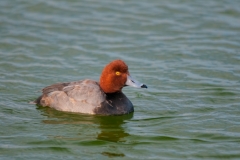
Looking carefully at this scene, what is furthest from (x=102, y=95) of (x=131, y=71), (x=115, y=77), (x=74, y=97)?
(x=131, y=71)

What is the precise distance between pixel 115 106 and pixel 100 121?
20.1 inches

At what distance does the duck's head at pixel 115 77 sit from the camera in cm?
1115

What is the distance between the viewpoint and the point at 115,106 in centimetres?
1125

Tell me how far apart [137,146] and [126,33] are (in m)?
7.32

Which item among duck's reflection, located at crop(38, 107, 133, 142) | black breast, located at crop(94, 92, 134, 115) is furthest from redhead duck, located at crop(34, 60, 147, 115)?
duck's reflection, located at crop(38, 107, 133, 142)

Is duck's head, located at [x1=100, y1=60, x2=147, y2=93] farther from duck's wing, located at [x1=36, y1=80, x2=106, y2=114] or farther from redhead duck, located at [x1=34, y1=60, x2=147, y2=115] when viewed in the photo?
duck's wing, located at [x1=36, y1=80, x2=106, y2=114]

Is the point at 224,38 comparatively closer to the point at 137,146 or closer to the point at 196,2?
the point at 196,2

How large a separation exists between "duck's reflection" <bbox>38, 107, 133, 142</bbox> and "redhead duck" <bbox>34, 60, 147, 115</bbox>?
0.12 meters

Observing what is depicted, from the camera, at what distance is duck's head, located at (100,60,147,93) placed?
11148 millimetres

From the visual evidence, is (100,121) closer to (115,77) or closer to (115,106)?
(115,106)

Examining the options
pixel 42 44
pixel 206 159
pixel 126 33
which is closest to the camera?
pixel 206 159

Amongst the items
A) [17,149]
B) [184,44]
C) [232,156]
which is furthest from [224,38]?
[17,149]

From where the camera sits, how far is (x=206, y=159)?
9.16 metres

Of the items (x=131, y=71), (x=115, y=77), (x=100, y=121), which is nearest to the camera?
(x=100, y=121)
